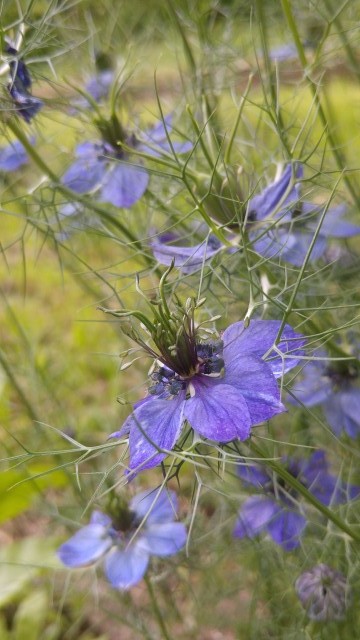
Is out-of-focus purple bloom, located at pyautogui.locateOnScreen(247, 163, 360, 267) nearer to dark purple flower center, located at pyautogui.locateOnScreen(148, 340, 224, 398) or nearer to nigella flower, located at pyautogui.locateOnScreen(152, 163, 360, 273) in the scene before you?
nigella flower, located at pyautogui.locateOnScreen(152, 163, 360, 273)

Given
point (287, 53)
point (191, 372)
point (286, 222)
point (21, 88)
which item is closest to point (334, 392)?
point (286, 222)

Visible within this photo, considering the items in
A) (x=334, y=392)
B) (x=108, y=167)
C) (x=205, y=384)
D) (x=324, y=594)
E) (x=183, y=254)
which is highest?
(x=108, y=167)

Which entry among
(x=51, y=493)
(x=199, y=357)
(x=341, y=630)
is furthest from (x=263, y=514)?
(x=51, y=493)

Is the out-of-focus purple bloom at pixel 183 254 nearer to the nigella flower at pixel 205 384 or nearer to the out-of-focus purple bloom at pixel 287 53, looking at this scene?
the nigella flower at pixel 205 384

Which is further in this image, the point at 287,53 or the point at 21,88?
the point at 287,53

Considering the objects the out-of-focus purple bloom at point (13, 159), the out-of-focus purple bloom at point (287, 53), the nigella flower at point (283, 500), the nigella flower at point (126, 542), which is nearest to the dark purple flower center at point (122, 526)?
the nigella flower at point (126, 542)

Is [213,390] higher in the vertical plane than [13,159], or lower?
lower

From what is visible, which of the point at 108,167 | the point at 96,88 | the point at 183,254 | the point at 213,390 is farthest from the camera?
the point at 96,88

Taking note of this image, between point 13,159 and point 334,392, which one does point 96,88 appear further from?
point 334,392
